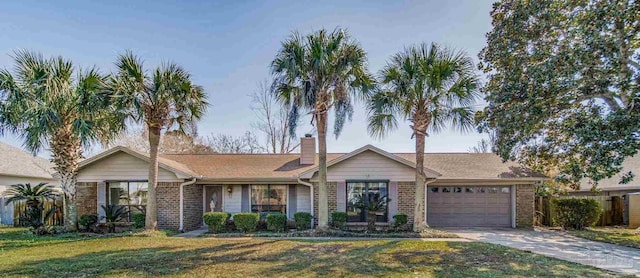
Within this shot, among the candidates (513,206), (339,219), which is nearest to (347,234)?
(339,219)

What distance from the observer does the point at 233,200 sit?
52.9ft

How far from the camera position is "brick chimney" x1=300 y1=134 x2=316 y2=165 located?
1720 cm

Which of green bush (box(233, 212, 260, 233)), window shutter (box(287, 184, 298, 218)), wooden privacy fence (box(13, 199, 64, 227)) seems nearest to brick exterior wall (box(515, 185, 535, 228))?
window shutter (box(287, 184, 298, 218))

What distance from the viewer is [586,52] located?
9688 millimetres

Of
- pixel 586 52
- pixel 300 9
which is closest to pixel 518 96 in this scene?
pixel 586 52

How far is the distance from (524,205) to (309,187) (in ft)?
30.7

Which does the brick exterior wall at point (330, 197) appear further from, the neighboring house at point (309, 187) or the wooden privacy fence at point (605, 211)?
the wooden privacy fence at point (605, 211)

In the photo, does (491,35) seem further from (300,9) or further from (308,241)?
(308,241)

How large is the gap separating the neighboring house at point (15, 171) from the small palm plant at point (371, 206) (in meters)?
15.0

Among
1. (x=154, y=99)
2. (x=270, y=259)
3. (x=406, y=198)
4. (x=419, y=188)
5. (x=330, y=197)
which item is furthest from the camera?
(x=330, y=197)

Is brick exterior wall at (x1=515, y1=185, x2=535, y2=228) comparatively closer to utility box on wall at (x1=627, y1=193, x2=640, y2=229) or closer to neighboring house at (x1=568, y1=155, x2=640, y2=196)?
neighboring house at (x1=568, y1=155, x2=640, y2=196)

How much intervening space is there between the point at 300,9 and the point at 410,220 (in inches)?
359

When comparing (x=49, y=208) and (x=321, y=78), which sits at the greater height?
(x=321, y=78)

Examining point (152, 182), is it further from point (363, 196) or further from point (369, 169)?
point (369, 169)
